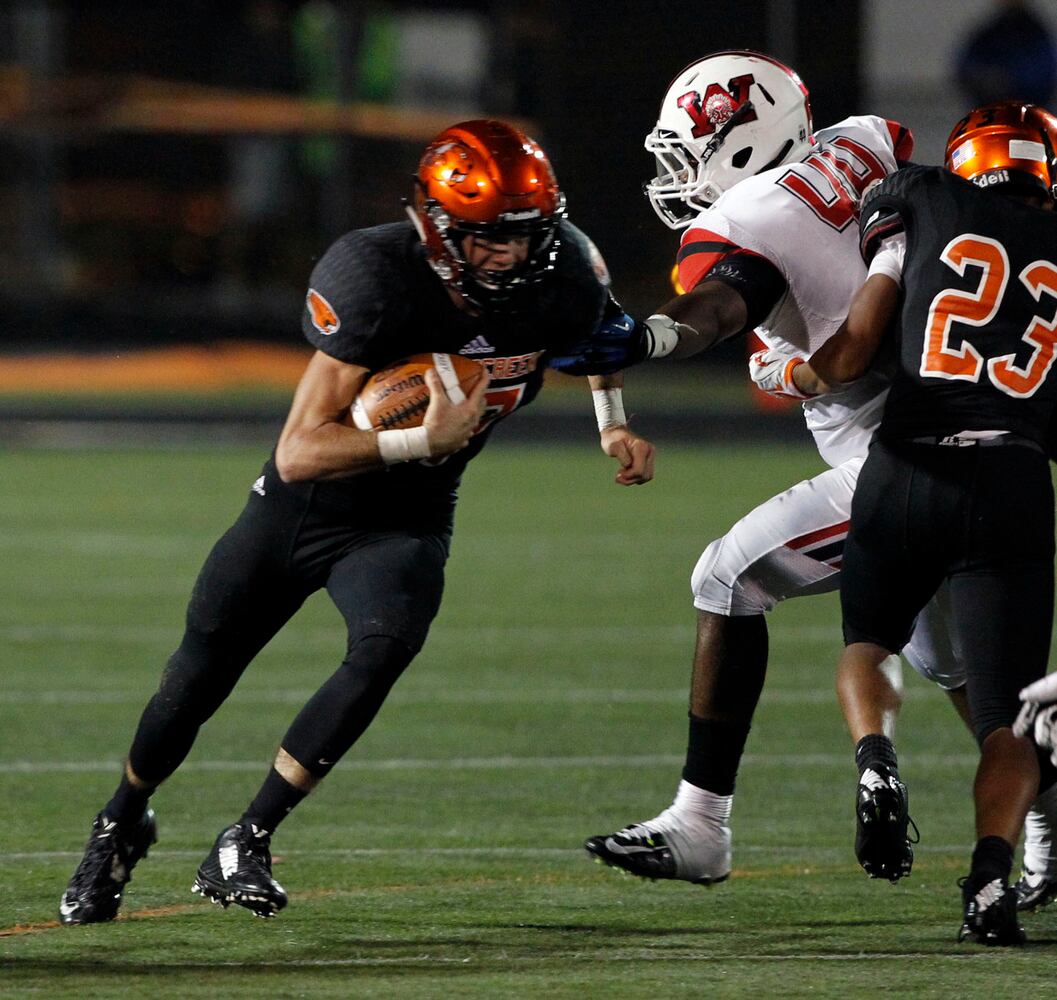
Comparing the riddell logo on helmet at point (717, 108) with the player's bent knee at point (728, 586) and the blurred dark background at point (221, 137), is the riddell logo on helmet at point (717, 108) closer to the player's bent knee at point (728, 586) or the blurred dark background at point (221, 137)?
the player's bent knee at point (728, 586)

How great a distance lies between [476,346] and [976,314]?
0.99 metres

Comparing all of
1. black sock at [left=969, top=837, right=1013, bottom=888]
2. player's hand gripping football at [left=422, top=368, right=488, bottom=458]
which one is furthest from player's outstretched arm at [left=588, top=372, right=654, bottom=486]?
black sock at [left=969, top=837, right=1013, bottom=888]

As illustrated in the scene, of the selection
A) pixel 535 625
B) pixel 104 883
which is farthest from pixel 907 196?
pixel 535 625

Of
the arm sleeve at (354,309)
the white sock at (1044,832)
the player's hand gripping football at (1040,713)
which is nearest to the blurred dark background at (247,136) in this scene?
the white sock at (1044,832)

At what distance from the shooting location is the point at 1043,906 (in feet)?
14.8

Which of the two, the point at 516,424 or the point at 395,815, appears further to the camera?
the point at 516,424

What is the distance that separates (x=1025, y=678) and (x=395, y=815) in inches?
81.6

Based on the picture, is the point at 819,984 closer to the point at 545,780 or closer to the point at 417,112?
the point at 545,780

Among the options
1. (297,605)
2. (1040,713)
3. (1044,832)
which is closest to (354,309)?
(297,605)

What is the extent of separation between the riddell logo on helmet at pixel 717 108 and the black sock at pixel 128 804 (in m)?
1.87

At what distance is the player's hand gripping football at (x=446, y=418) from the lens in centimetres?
404

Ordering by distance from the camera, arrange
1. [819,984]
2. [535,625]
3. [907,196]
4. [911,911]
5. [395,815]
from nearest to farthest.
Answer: [819,984], [907,196], [911,911], [395,815], [535,625]

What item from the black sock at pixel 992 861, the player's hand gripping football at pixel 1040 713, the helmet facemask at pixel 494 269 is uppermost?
the helmet facemask at pixel 494 269

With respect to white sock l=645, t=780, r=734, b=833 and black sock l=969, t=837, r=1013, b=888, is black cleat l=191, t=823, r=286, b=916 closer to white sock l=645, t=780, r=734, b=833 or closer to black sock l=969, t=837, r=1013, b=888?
white sock l=645, t=780, r=734, b=833
